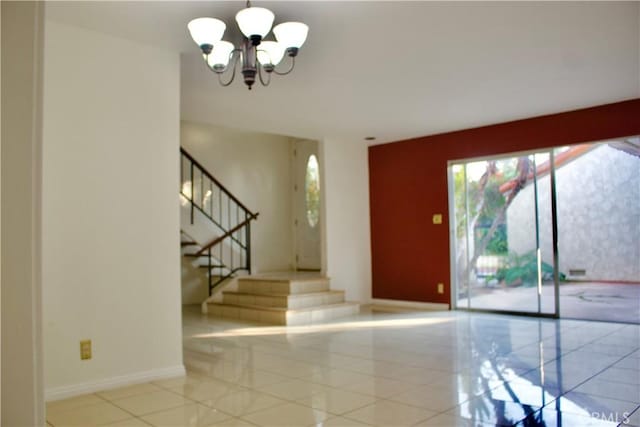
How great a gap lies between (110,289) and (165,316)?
47 centimetres

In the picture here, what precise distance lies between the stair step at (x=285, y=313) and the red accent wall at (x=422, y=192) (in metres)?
1.02

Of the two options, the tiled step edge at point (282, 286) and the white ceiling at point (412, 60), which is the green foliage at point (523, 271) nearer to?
the white ceiling at point (412, 60)

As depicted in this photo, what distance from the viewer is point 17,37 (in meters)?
0.48

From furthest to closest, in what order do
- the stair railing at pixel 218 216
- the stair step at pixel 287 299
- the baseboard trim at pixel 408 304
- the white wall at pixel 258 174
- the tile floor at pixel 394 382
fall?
1. the white wall at pixel 258 174
2. the stair railing at pixel 218 216
3. the baseboard trim at pixel 408 304
4. the stair step at pixel 287 299
5. the tile floor at pixel 394 382

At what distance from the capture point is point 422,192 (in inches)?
295

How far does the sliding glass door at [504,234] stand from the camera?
6391 mm

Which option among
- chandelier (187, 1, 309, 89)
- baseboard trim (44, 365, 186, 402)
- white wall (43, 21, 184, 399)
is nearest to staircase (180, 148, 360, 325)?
baseboard trim (44, 365, 186, 402)

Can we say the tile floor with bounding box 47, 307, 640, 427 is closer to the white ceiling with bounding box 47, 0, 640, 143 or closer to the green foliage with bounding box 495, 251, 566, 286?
the green foliage with bounding box 495, 251, 566, 286

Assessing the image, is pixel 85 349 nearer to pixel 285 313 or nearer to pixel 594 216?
pixel 285 313

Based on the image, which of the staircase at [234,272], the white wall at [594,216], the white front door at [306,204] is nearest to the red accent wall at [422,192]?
the white wall at [594,216]

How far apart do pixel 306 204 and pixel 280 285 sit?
2.65 metres

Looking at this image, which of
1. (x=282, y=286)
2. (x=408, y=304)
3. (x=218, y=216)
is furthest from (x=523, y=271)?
(x=218, y=216)

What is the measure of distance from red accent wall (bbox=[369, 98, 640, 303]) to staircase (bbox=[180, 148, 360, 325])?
3.33 ft

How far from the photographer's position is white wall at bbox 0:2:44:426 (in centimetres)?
46
